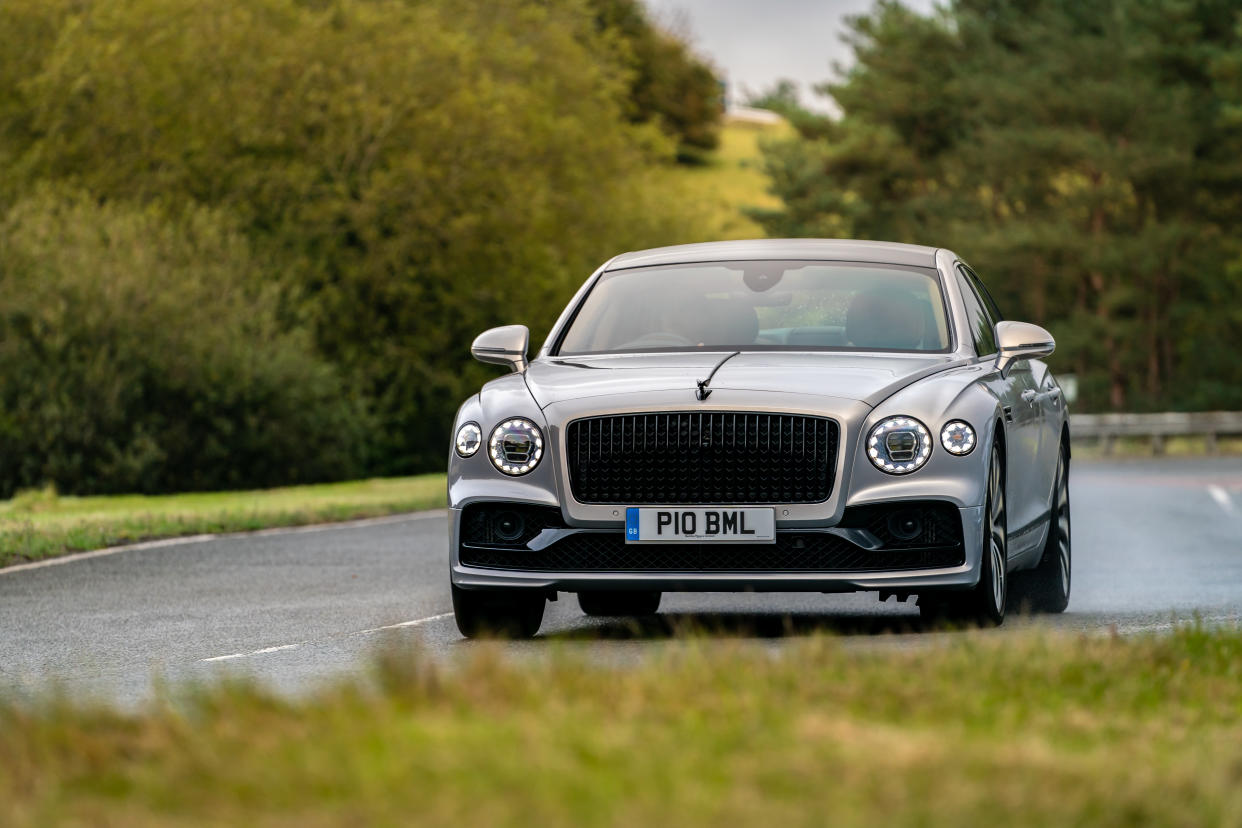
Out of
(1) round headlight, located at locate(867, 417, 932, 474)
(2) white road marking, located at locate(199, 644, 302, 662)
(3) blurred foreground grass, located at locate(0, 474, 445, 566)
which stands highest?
(1) round headlight, located at locate(867, 417, 932, 474)

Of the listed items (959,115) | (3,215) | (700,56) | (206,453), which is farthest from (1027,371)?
(700,56)

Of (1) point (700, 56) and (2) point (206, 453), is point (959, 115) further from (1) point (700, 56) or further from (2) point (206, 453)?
(1) point (700, 56)

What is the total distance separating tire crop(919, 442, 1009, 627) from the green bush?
2639 centimetres

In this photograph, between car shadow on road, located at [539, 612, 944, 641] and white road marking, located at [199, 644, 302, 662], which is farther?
car shadow on road, located at [539, 612, 944, 641]

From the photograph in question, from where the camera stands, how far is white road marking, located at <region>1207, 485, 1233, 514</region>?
2361 centimetres

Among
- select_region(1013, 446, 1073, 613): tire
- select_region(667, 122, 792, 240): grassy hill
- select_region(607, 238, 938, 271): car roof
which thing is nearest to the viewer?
select_region(607, 238, 938, 271): car roof

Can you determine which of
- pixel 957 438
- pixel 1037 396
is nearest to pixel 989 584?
pixel 957 438

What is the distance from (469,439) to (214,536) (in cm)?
949

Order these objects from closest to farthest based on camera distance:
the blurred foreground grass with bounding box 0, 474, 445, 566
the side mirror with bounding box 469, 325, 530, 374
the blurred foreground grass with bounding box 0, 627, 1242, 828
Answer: the blurred foreground grass with bounding box 0, 627, 1242, 828 < the side mirror with bounding box 469, 325, 530, 374 < the blurred foreground grass with bounding box 0, 474, 445, 566

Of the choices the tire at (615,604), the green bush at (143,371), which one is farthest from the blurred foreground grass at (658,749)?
the green bush at (143,371)

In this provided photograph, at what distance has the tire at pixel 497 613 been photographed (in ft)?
31.2

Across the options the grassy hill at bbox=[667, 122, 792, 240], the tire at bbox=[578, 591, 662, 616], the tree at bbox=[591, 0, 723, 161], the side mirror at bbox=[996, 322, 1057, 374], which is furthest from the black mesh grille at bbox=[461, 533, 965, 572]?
the tree at bbox=[591, 0, 723, 161]

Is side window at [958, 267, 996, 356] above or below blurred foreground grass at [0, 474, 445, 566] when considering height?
above

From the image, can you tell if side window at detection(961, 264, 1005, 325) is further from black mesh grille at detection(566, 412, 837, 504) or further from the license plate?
the license plate
